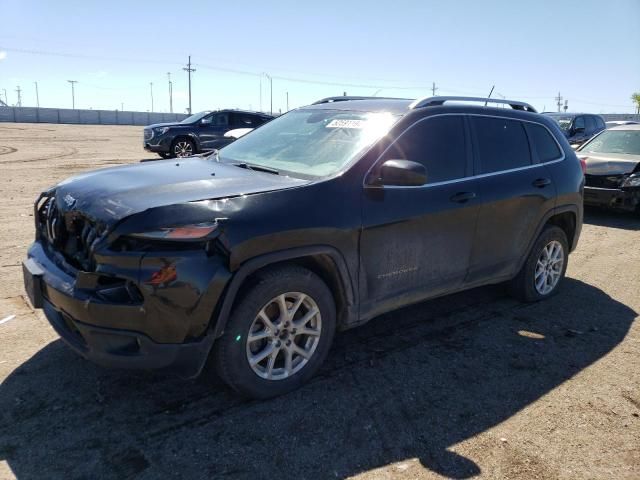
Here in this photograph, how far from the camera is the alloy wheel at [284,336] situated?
320 centimetres

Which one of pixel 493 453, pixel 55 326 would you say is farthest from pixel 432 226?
pixel 55 326

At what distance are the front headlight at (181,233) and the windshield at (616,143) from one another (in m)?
9.77

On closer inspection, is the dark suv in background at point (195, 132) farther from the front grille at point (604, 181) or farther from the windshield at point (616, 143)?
the front grille at point (604, 181)

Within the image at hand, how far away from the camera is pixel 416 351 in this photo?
405 cm

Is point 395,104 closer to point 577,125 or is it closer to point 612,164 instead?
point 612,164

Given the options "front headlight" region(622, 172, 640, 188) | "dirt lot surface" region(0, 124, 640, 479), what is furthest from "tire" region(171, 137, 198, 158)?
"dirt lot surface" region(0, 124, 640, 479)

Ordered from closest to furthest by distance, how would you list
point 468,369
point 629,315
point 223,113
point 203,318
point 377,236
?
point 203,318 < point 377,236 < point 468,369 < point 629,315 < point 223,113

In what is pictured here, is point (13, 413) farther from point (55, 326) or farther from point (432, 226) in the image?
point (432, 226)

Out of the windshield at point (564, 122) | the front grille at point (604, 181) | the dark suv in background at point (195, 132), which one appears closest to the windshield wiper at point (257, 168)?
the front grille at point (604, 181)

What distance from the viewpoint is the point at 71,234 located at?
3279 millimetres

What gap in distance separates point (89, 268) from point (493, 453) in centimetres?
240

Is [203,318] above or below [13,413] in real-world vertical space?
above

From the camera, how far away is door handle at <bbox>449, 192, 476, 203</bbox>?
13.2ft

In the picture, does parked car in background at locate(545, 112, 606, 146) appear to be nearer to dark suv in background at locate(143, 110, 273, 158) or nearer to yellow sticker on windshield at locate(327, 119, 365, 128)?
dark suv in background at locate(143, 110, 273, 158)
